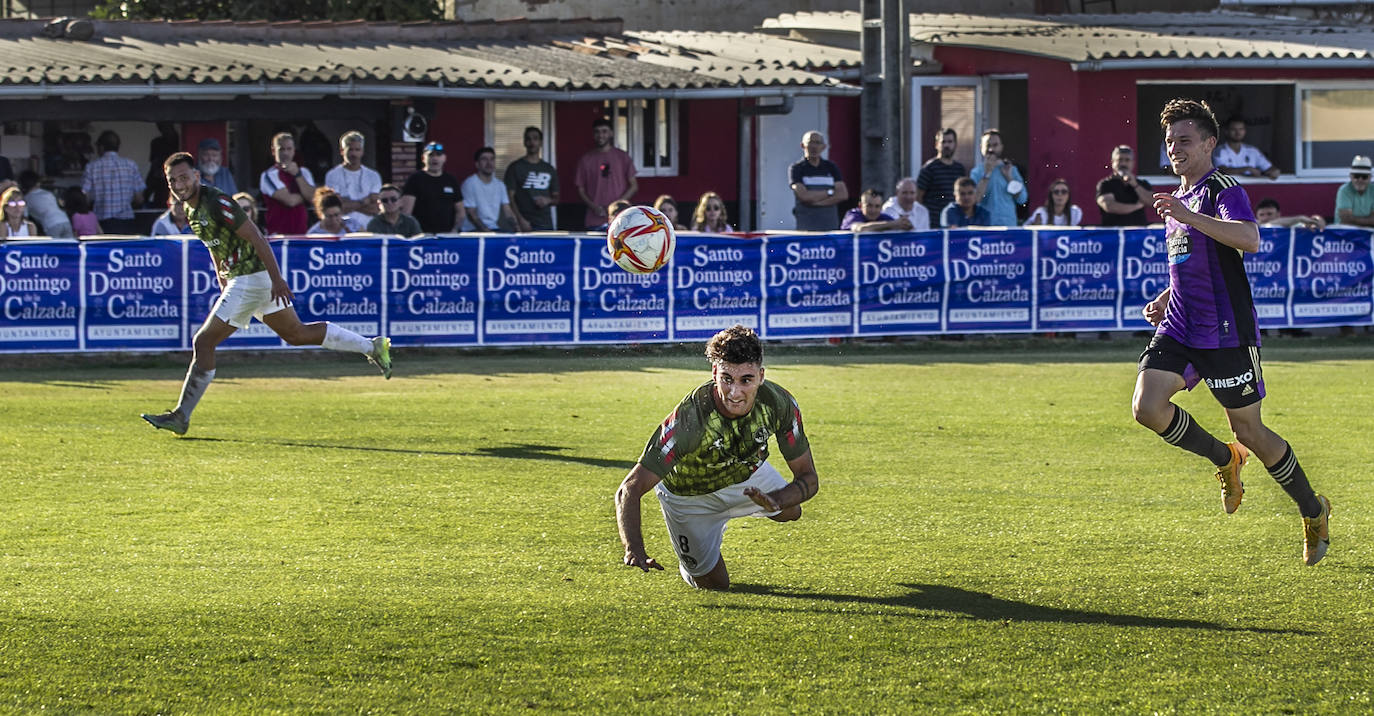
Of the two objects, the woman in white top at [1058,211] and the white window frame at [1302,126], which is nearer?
the woman in white top at [1058,211]

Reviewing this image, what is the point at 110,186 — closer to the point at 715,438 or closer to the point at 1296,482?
the point at 715,438

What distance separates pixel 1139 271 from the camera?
57.3 ft

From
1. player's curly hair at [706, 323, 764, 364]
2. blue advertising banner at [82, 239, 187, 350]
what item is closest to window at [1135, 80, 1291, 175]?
blue advertising banner at [82, 239, 187, 350]

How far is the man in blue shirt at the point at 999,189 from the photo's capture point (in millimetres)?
18547

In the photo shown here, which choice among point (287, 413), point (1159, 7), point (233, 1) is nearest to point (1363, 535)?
point (287, 413)


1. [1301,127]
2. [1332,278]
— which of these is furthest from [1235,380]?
[1301,127]

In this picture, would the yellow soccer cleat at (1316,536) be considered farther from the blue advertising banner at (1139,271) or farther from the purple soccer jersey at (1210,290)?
the blue advertising banner at (1139,271)

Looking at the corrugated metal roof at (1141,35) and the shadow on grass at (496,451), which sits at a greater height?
the corrugated metal roof at (1141,35)

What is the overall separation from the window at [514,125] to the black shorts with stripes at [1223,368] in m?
16.2

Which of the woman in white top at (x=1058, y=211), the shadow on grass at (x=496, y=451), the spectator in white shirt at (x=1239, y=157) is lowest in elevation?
the shadow on grass at (x=496, y=451)

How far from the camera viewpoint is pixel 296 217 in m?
17.8

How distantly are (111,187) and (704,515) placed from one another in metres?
14.5

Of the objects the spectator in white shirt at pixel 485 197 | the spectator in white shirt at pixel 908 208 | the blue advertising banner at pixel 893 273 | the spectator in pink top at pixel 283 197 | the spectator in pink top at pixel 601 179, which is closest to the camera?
the blue advertising banner at pixel 893 273

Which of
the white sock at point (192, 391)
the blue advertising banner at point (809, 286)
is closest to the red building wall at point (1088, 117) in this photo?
the blue advertising banner at point (809, 286)
